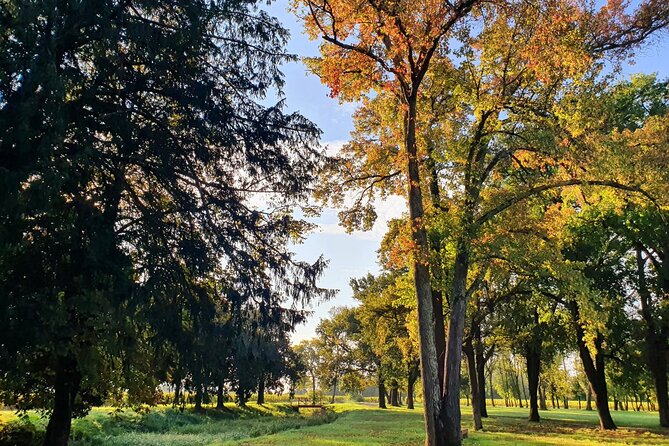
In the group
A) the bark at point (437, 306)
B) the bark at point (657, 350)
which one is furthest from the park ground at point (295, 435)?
the bark at point (437, 306)

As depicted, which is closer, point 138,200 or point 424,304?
point 138,200

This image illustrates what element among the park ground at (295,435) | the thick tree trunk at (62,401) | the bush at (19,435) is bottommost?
the park ground at (295,435)

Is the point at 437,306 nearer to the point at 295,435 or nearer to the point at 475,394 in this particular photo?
the point at 475,394

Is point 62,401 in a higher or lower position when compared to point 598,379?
higher

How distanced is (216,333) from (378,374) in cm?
4261

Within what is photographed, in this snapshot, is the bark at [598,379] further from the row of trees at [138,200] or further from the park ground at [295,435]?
the row of trees at [138,200]

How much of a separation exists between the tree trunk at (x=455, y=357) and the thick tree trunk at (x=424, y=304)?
0.90 ft

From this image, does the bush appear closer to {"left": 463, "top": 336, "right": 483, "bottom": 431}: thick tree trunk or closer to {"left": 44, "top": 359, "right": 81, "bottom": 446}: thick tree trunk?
{"left": 44, "top": 359, "right": 81, "bottom": 446}: thick tree trunk

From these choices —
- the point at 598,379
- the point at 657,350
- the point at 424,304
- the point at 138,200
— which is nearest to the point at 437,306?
the point at 424,304

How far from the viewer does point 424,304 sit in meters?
13.0

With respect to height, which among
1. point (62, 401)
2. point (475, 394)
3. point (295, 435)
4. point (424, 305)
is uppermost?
point (424, 305)

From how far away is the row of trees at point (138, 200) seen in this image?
7676 mm

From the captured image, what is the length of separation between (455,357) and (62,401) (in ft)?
35.7

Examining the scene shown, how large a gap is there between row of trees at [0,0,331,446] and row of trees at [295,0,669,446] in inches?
118
